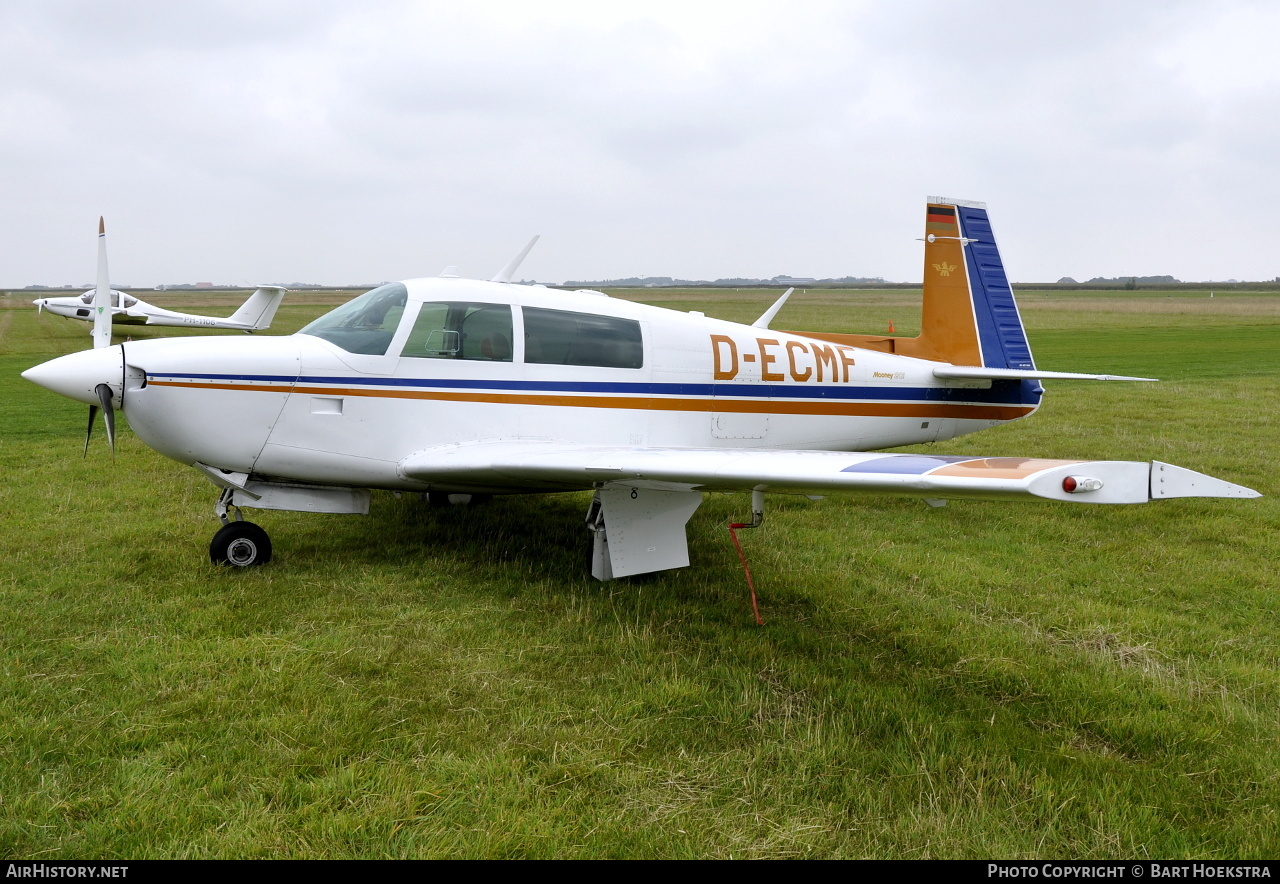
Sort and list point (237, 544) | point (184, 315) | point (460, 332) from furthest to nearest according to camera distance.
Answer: point (184, 315)
point (460, 332)
point (237, 544)

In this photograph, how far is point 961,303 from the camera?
8.10 meters

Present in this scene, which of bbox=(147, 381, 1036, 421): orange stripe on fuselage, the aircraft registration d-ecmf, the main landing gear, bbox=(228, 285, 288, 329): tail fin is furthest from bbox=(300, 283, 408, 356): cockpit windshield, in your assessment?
bbox=(228, 285, 288, 329): tail fin

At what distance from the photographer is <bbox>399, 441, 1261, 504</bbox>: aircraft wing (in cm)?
306

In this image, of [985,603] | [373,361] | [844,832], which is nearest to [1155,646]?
[985,603]

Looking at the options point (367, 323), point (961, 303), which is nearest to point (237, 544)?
point (367, 323)

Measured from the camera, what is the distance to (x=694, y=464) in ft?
15.4

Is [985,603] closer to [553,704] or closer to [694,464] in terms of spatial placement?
[694,464]

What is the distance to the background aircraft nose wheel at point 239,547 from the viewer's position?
5734mm

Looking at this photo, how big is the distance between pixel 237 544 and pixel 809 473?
404 cm

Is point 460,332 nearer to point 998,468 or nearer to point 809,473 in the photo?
point 809,473

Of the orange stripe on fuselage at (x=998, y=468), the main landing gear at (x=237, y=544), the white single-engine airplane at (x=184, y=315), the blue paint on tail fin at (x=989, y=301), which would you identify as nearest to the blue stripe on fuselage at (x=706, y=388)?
the blue paint on tail fin at (x=989, y=301)

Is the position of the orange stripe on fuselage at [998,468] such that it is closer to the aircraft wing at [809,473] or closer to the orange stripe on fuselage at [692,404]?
the aircraft wing at [809,473]

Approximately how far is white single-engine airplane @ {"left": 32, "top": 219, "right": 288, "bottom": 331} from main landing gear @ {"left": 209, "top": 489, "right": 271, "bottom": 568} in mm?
20784

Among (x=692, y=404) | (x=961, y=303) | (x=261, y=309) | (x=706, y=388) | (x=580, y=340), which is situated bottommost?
(x=692, y=404)
